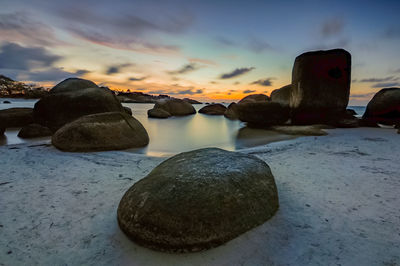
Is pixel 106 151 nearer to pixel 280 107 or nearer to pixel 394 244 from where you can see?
pixel 394 244

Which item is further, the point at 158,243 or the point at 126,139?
the point at 126,139

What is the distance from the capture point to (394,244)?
1.37 m

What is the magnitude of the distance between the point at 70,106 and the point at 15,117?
273cm

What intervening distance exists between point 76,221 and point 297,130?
20.0 feet

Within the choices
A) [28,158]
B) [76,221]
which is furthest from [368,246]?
[28,158]

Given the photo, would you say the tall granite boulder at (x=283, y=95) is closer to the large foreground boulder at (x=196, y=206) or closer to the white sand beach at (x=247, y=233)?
the white sand beach at (x=247, y=233)

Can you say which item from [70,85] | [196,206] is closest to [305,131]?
[196,206]

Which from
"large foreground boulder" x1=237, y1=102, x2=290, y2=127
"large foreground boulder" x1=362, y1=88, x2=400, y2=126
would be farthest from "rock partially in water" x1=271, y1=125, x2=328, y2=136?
"large foreground boulder" x1=362, y1=88, x2=400, y2=126

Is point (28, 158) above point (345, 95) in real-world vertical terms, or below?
below

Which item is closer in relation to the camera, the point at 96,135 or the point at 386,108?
the point at 96,135

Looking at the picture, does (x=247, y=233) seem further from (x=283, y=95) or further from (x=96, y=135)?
(x=283, y=95)

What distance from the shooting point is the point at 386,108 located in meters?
7.64

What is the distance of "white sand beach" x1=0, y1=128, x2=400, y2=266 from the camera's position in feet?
4.42

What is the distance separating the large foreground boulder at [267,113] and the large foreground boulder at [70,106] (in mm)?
5114
